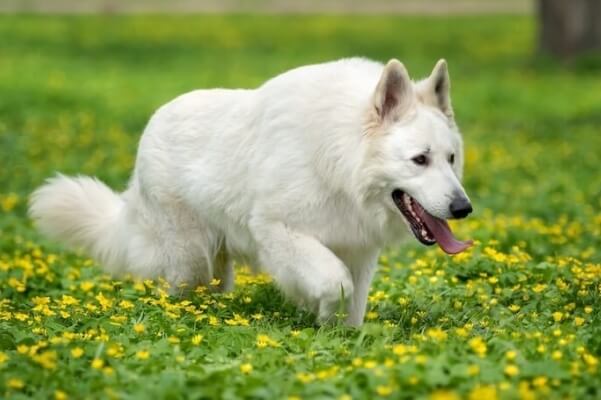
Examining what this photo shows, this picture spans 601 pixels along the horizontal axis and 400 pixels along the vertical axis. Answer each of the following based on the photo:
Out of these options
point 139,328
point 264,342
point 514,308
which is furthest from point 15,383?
point 514,308

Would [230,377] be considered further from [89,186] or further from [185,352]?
[89,186]

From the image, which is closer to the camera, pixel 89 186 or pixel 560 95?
pixel 89 186

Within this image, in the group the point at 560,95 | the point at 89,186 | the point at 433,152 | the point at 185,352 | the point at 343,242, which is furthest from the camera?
the point at 560,95

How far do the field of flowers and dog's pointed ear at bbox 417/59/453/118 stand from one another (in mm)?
1208

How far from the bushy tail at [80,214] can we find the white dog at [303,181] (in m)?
0.31

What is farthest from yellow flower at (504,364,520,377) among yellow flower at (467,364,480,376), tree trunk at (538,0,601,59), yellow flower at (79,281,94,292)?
tree trunk at (538,0,601,59)

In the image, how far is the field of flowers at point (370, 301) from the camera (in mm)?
4652

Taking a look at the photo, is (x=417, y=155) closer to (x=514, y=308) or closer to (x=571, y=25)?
(x=514, y=308)

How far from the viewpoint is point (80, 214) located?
769 cm

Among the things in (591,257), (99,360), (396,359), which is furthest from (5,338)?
(591,257)

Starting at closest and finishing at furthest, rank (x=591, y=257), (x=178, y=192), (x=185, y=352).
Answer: (x=185, y=352)
(x=178, y=192)
(x=591, y=257)

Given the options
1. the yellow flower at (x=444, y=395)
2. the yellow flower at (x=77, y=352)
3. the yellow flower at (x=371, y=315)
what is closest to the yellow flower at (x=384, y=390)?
the yellow flower at (x=444, y=395)

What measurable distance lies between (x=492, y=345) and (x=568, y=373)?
0.57 meters

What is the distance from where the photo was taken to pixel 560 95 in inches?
763
